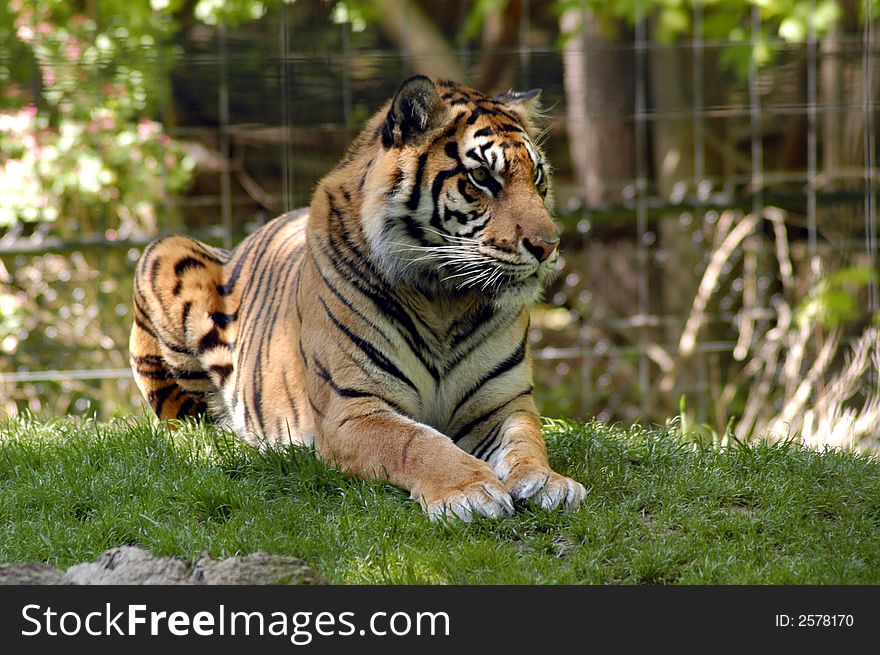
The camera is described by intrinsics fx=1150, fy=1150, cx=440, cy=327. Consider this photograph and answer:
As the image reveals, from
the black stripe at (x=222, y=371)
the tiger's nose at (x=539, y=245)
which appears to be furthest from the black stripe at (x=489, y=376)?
the black stripe at (x=222, y=371)

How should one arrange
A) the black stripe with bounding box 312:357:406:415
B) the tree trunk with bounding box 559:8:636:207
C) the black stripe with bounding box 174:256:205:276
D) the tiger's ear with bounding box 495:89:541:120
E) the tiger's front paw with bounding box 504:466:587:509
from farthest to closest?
1. the tree trunk with bounding box 559:8:636:207
2. the black stripe with bounding box 174:256:205:276
3. the tiger's ear with bounding box 495:89:541:120
4. the black stripe with bounding box 312:357:406:415
5. the tiger's front paw with bounding box 504:466:587:509

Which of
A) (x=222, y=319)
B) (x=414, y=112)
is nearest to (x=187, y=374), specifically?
(x=222, y=319)

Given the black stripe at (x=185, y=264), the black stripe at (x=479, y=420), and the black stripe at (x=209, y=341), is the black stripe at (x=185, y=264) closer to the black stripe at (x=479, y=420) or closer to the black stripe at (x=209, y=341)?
the black stripe at (x=209, y=341)

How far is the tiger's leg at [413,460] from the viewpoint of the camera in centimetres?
339

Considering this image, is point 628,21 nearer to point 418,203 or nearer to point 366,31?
point 366,31

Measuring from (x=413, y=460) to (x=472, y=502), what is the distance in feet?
1.02

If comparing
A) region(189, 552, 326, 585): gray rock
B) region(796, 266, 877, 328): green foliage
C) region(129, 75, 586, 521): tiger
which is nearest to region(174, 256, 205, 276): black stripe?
region(129, 75, 586, 521): tiger

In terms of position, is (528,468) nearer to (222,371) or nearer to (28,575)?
(28,575)

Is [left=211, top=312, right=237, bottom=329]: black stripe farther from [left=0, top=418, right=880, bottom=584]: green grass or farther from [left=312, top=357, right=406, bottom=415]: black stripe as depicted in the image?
[left=312, top=357, right=406, bottom=415]: black stripe

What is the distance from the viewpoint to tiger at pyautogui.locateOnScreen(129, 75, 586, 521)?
3662mm

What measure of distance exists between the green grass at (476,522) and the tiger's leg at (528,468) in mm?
61

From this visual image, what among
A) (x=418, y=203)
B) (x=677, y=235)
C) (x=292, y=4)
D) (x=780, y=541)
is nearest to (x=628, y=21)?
(x=677, y=235)

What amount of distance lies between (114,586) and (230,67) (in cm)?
553

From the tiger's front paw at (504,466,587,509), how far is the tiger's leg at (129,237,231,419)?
207 centimetres
